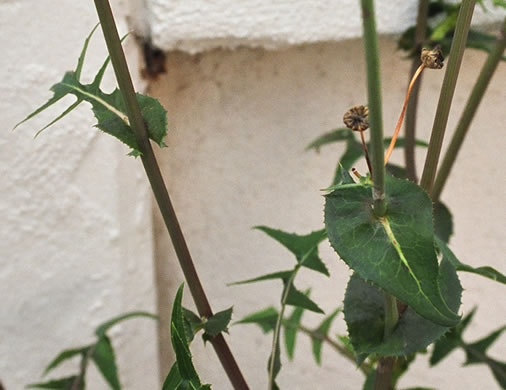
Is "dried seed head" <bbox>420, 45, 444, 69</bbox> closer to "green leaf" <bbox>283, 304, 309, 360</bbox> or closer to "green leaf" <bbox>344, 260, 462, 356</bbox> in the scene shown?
"green leaf" <bbox>344, 260, 462, 356</bbox>

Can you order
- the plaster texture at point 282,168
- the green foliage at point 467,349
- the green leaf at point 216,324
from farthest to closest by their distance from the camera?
the plaster texture at point 282,168 → the green foliage at point 467,349 → the green leaf at point 216,324

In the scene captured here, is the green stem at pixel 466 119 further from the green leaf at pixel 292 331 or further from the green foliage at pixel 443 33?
the green leaf at pixel 292 331

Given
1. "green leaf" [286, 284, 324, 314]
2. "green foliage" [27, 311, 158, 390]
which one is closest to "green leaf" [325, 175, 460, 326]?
"green leaf" [286, 284, 324, 314]

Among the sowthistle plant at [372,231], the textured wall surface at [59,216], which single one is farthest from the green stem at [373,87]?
the textured wall surface at [59,216]

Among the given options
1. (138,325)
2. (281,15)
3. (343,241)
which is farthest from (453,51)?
(138,325)

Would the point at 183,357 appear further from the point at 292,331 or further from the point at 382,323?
the point at 292,331

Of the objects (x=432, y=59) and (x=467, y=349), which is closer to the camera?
(x=432, y=59)

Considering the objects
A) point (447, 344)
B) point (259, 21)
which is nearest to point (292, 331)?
point (447, 344)
